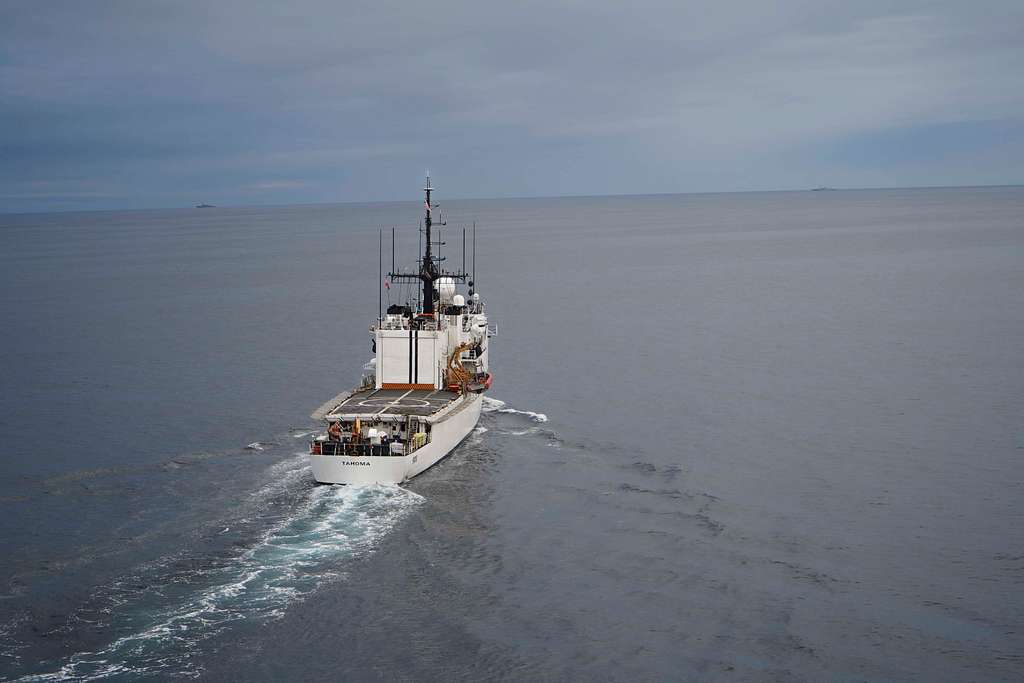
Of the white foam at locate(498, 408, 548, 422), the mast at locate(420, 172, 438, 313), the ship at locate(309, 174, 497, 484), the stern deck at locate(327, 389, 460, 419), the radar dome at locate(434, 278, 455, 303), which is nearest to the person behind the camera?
the ship at locate(309, 174, 497, 484)

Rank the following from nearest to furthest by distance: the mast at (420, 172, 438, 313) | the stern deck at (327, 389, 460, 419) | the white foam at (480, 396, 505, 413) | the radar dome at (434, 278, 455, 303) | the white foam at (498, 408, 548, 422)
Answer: the stern deck at (327, 389, 460, 419) → the white foam at (498, 408, 548, 422) → the white foam at (480, 396, 505, 413) → the mast at (420, 172, 438, 313) → the radar dome at (434, 278, 455, 303)

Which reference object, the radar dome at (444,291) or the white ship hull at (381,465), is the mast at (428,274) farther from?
the white ship hull at (381,465)

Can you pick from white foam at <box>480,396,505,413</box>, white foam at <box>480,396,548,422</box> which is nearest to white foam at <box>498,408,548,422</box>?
white foam at <box>480,396,548,422</box>

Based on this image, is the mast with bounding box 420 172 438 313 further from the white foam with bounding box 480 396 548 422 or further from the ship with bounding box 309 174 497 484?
the white foam with bounding box 480 396 548 422

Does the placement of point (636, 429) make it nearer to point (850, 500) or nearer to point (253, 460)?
point (850, 500)

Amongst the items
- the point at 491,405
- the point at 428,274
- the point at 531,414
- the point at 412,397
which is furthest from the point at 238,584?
the point at 428,274

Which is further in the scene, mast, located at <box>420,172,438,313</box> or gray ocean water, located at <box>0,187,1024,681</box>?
mast, located at <box>420,172,438,313</box>

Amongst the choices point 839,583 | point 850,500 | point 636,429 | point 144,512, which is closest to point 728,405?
point 636,429
